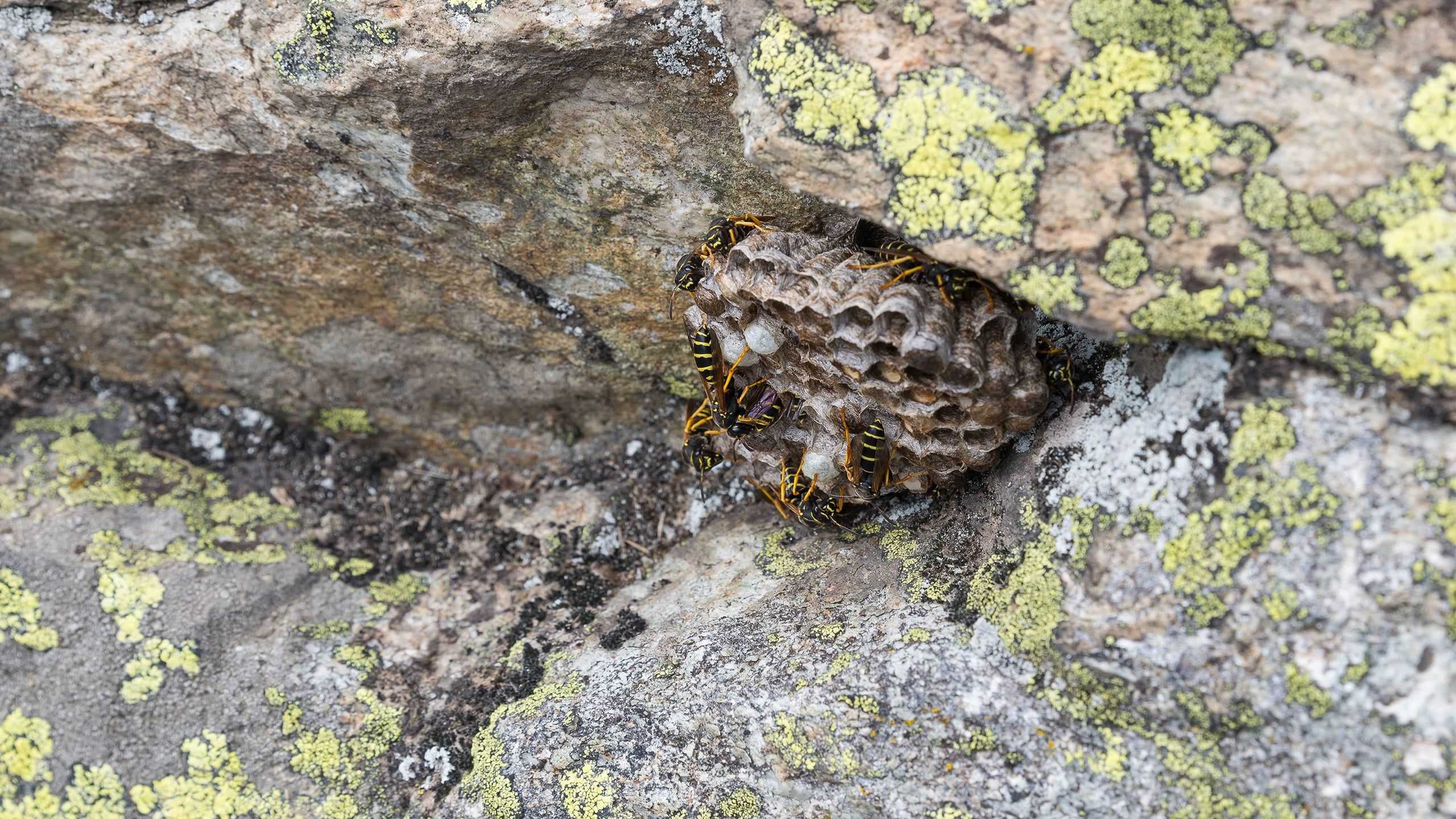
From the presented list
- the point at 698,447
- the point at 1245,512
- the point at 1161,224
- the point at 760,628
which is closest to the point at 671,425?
the point at 698,447

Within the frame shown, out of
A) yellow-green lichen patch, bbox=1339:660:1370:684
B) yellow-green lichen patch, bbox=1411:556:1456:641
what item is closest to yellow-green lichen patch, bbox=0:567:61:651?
yellow-green lichen patch, bbox=1339:660:1370:684

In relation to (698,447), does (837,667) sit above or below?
above

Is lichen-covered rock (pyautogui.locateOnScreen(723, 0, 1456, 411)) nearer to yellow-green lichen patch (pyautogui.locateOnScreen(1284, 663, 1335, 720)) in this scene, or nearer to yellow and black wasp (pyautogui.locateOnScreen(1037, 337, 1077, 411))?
yellow and black wasp (pyautogui.locateOnScreen(1037, 337, 1077, 411))

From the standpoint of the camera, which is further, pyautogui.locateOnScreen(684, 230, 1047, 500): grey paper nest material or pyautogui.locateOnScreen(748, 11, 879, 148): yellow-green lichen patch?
pyautogui.locateOnScreen(684, 230, 1047, 500): grey paper nest material

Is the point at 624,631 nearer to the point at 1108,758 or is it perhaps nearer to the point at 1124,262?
the point at 1108,758

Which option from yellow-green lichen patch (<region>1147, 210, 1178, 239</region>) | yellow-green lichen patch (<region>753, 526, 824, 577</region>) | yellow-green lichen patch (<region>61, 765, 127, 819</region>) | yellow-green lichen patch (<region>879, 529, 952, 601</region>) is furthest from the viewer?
yellow-green lichen patch (<region>61, 765, 127, 819</region>)

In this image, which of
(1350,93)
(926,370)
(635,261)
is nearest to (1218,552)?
(926,370)

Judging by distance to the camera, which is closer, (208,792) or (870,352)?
(870,352)
